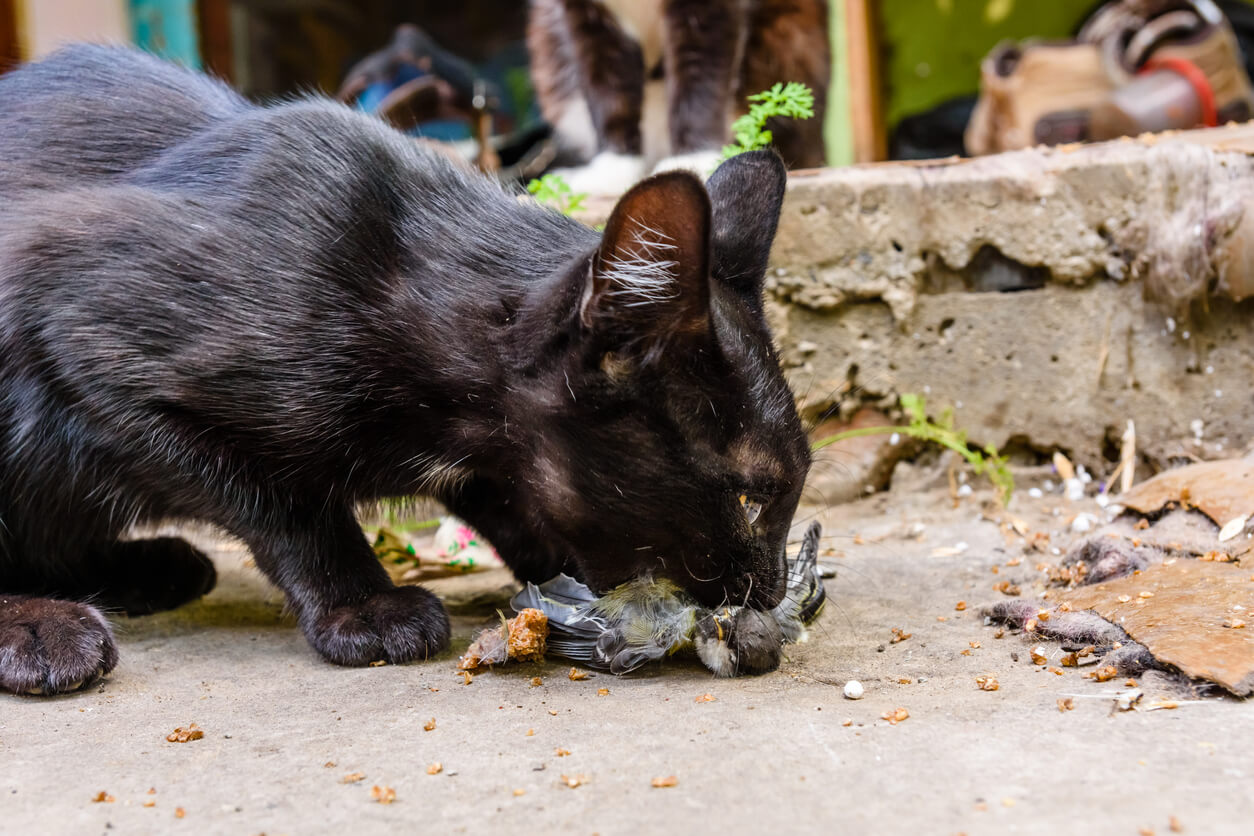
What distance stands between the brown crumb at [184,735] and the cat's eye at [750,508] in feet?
2.82

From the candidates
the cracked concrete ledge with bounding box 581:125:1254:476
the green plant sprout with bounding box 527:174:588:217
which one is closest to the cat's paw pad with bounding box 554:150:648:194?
the cracked concrete ledge with bounding box 581:125:1254:476

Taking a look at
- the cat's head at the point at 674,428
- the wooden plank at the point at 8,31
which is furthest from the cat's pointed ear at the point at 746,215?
the wooden plank at the point at 8,31

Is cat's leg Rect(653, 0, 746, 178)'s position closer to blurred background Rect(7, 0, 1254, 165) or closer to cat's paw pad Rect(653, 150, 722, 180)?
cat's paw pad Rect(653, 150, 722, 180)

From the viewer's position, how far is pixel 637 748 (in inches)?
53.0

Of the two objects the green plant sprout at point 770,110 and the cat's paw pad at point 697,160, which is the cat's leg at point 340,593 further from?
the cat's paw pad at point 697,160

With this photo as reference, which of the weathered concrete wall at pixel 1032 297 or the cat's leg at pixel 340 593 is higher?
the weathered concrete wall at pixel 1032 297

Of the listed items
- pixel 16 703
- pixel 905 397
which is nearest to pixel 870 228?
pixel 905 397

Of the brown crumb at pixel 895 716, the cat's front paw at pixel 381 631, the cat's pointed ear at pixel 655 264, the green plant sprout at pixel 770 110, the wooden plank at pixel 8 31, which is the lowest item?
the cat's front paw at pixel 381 631

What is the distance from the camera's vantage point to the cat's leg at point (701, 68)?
3.56 meters

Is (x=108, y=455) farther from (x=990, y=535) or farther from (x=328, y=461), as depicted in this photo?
(x=990, y=535)

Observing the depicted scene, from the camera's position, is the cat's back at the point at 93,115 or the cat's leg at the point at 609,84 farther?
the cat's leg at the point at 609,84

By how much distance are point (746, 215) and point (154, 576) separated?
151 centimetres

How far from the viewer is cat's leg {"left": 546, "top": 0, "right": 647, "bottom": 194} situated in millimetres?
3734

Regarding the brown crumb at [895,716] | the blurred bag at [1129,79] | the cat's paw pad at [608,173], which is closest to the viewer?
the brown crumb at [895,716]
